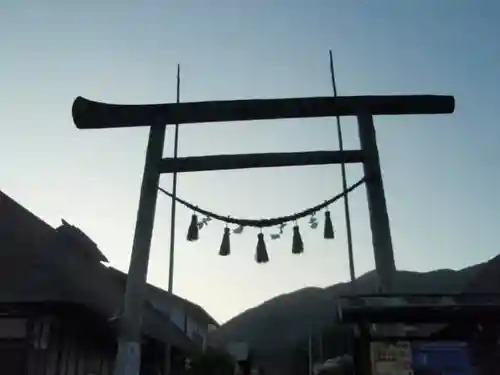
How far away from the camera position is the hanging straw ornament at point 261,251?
38.4 feet

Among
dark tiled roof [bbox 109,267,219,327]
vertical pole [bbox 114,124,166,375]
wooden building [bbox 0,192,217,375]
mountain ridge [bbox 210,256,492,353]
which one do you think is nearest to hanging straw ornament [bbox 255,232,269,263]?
vertical pole [bbox 114,124,166,375]

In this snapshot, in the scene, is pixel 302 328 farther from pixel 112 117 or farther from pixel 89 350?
pixel 112 117

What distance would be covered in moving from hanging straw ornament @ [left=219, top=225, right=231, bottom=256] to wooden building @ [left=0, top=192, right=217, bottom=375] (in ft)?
8.46

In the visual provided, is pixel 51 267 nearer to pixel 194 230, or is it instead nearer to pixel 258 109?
Result: pixel 194 230

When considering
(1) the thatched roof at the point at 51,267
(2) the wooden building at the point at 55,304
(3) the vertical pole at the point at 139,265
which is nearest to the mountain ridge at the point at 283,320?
(1) the thatched roof at the point at 51,267

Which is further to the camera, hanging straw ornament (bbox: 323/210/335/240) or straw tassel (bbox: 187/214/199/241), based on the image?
straw tassel (bbox: 187/214/199/241)

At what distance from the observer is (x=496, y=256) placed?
Answer: 17078 mm

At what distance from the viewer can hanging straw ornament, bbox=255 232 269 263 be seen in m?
11.7

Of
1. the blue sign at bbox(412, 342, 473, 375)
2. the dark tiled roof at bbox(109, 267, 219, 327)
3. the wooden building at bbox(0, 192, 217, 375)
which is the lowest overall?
the blue sign at bbox(412, 342, 473, 375)

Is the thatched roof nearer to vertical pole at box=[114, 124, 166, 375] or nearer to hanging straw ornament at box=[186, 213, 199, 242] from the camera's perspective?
vertical pole at box=[114, 124, 166, 375]

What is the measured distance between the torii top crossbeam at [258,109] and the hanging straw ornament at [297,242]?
2.46 metres

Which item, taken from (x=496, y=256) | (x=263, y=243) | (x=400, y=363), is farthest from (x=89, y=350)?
(x=496, y=256)

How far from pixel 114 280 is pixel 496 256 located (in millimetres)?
12152

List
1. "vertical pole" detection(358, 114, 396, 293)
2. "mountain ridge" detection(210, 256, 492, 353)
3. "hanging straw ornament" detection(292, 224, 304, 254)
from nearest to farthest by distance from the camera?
"vertical pole" detection(358, 114, 396, 293)
"hanging straw ornament" detection(292, 224, 304, 254)
"mountain ridge" detection(210, 256, 492, 353)
